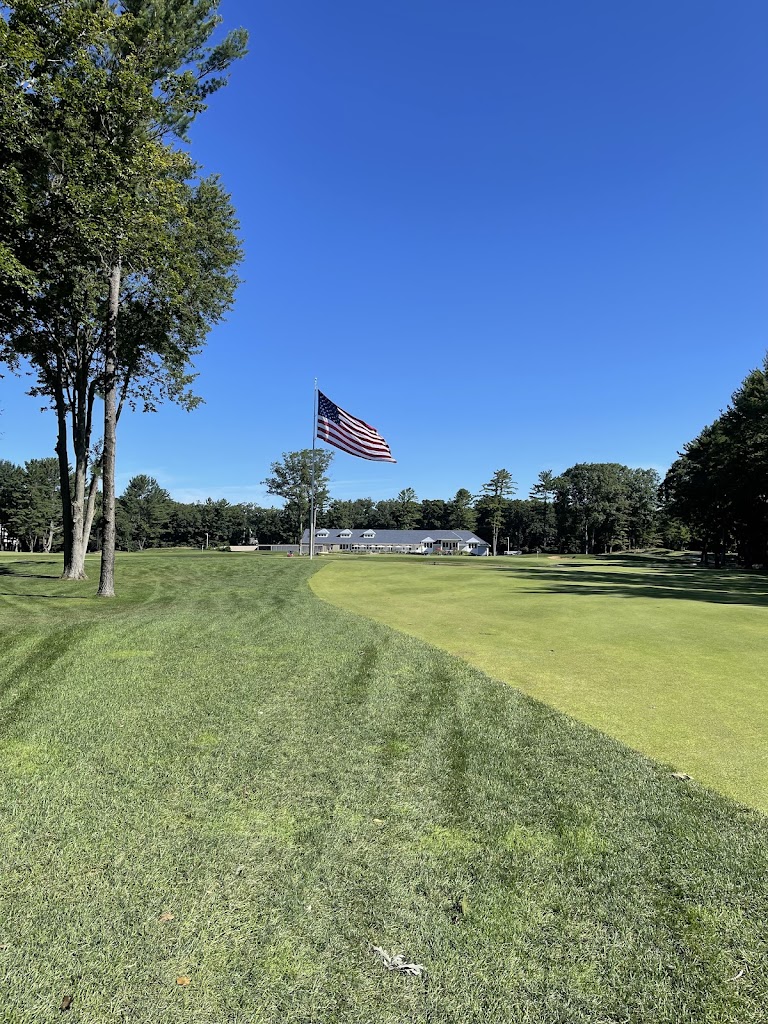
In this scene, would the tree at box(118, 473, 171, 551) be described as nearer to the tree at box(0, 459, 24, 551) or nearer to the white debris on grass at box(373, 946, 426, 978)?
the tree at box(0, 459, 24, 551)

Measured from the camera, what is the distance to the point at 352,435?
27438 millimetres

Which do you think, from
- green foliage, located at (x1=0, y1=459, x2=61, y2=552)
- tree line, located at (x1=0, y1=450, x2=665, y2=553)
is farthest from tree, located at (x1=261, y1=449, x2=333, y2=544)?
green foliage, located at (x1=0, y1=459, x2=61, y2=552)

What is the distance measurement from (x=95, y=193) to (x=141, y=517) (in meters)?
113

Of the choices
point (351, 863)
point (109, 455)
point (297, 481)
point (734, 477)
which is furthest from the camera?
point (297, 481)

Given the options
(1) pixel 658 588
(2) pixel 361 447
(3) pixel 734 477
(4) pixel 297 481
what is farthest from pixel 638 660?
A: (4) pixel 297 481

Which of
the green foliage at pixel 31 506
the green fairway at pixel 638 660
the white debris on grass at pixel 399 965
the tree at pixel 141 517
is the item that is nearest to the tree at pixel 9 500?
the green foliage at pixel 31 506

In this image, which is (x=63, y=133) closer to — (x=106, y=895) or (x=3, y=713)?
(x=3, y=713)

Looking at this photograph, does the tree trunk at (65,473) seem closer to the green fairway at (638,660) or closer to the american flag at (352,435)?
the green fairway at (638,660)

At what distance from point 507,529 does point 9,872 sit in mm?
127284

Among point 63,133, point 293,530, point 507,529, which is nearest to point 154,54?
point 63,133

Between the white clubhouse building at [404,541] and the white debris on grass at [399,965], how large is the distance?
10067cm

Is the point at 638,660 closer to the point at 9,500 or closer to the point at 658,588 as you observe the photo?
the point at 658,588

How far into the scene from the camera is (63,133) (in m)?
12.1

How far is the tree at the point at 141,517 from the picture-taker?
352 feet
